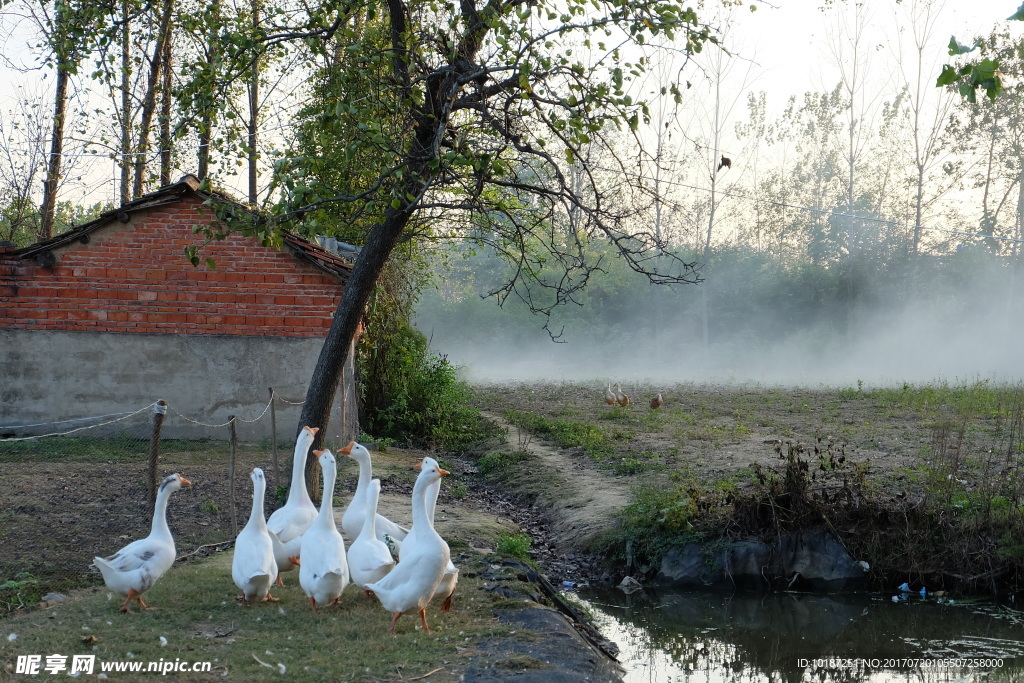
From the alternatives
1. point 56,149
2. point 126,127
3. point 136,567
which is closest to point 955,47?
point 136,567

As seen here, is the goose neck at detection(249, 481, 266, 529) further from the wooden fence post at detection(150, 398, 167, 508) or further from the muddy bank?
the muddy bank

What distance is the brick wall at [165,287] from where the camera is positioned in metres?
15.3

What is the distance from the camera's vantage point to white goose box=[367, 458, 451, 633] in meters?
6.71

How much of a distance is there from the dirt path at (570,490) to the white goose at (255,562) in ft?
17.3

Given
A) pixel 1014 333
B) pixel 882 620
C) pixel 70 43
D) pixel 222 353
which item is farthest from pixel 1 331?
pixel 1014 333

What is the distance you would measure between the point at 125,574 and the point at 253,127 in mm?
21483

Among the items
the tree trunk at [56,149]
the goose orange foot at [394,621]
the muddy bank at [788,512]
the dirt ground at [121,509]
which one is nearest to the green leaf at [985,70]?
the goose orange foot at [394,621]

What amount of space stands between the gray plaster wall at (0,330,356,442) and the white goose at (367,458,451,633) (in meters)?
8.68

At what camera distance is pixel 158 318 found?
15.5 metres

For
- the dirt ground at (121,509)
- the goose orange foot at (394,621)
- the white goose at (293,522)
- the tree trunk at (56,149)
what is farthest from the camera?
the tree trunk at (56,149)

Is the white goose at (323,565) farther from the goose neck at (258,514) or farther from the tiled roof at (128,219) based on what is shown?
the tiled roof at (128,219)

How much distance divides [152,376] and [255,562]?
953 centimetres

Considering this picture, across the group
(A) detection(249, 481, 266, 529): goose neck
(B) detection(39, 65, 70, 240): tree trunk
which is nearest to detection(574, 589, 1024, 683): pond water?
(A) detection(249, 481, 266, 529): goose neck

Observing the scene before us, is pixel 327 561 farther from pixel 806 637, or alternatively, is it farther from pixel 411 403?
pixel 411 403
